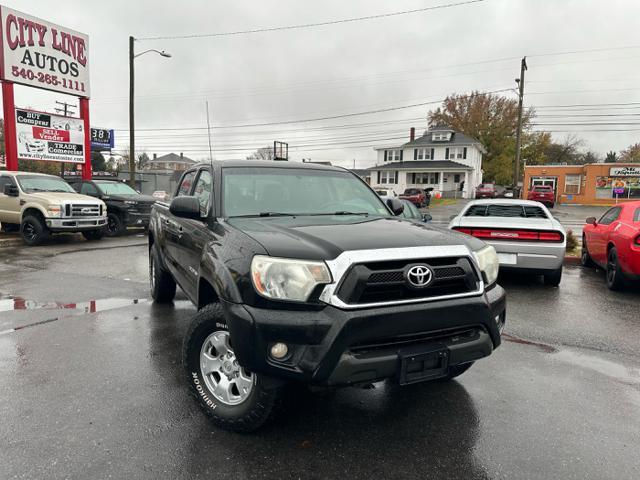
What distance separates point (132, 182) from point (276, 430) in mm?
20222

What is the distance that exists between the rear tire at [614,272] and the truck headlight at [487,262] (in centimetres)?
473

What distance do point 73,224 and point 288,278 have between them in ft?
37.1

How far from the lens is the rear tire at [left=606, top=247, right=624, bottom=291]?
21.9 ft

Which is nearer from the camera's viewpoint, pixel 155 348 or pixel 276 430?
pixel 276 430

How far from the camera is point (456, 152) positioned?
174 ft

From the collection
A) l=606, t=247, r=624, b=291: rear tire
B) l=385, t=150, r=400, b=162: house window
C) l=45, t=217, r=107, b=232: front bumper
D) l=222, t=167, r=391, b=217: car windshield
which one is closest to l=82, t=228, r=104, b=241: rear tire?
l=45, t=217, r=107, b=232: front bumper

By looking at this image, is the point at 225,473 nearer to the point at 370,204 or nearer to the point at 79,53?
the point at 370,204

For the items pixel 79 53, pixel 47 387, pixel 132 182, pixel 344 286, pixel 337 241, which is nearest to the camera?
pixel 344 286

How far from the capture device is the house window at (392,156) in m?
57.1

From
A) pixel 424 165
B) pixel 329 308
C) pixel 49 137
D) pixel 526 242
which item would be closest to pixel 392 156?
pixel 424 165

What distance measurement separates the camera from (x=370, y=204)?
4133mm

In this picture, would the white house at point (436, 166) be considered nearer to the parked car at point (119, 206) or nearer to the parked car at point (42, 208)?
the parked car at point (119, 206)

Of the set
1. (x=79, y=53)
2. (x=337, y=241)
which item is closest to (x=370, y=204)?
(x=337, y=241)

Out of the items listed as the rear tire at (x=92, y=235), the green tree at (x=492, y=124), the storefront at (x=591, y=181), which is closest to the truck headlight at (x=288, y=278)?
the rear tire at (x=92, y=235)
